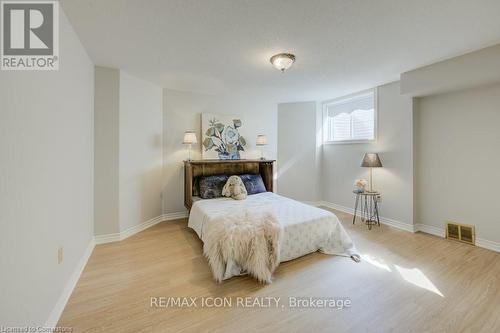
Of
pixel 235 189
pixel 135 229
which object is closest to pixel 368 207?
pixel 235 189

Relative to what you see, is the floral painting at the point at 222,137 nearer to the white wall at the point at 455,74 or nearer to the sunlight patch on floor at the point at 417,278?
the white wall at the point at 455,74

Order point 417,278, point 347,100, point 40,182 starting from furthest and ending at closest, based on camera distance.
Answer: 1. point 347,100
2. point 417,278
3. point 40,182

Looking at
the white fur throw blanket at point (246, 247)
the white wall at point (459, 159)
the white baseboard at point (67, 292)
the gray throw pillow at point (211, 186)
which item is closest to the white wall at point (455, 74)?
the white wall at point (459, 159)

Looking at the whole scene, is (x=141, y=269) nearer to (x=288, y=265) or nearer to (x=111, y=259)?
(x=111, y=259)

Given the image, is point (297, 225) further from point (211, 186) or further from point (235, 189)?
point (211, 186)

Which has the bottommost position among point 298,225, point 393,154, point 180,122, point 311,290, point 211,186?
point 311,290

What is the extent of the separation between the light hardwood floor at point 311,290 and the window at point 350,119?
2.08 metres

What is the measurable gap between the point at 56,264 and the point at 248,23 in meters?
2.54

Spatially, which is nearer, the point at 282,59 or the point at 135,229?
the point at 282,59

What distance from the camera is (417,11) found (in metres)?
1.74

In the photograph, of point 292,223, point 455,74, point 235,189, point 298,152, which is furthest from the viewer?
point 298,152

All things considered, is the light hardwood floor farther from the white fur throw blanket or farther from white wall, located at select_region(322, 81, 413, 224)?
white wall, located at select_region(322, 81, 413, 224)

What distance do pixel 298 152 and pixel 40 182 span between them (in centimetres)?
423

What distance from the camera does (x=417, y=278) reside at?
2039 mm
